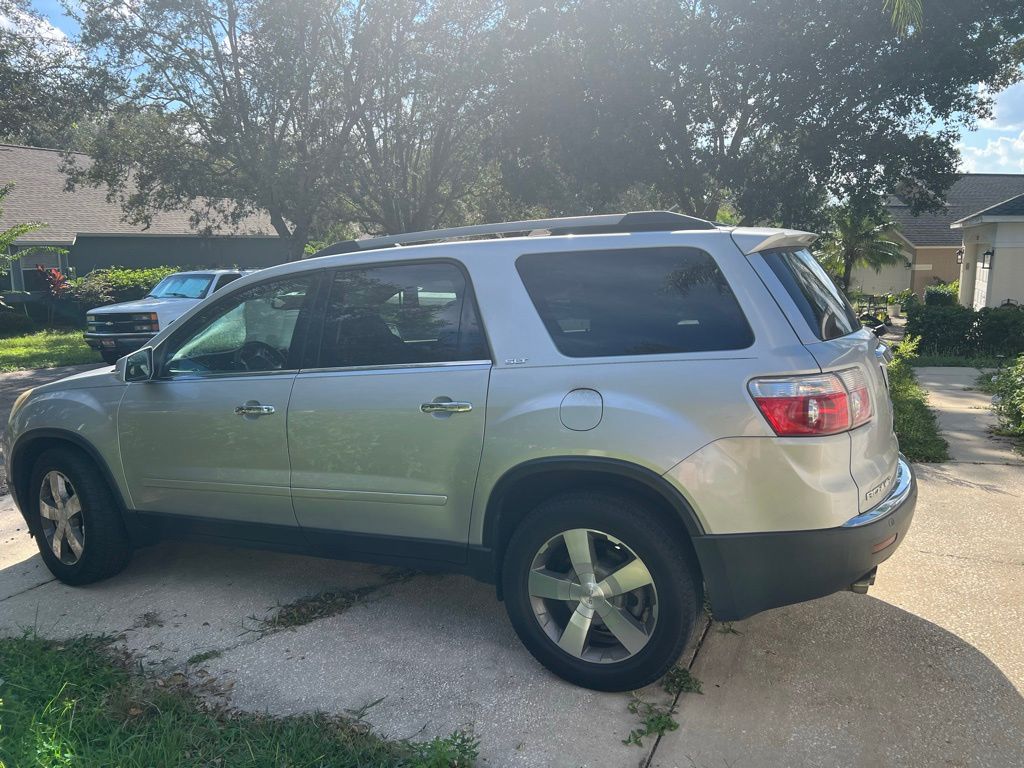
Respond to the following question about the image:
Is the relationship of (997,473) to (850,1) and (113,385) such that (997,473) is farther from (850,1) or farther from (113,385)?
(850,1)

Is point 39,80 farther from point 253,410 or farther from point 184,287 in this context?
point 253,410

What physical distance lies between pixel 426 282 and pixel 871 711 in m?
2.59

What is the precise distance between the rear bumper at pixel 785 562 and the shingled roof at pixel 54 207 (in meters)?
25.0

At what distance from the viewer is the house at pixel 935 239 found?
3544cm

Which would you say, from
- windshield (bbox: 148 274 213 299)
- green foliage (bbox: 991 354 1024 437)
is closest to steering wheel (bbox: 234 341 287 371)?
green foliage (bbox: 991 354 1024 437)

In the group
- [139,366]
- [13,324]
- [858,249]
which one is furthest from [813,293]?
[858,249]

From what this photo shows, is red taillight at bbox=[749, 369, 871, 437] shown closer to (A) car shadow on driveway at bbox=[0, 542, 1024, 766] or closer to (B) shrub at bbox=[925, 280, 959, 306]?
(A) car shadow on driveway at bbox=[0, 542, 1024, 766]

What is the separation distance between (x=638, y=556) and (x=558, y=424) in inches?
23.9

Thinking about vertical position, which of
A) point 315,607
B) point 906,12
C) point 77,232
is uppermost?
point 906,12

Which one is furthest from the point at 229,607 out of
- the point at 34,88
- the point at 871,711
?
the point at 34,88

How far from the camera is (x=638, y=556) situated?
325 cm

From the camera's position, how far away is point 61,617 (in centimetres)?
429

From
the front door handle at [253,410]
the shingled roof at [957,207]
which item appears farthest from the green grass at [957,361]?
the shingled roof at [957,207]

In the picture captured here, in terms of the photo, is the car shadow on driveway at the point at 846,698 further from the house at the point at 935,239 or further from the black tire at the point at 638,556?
the house at the point at 935,239
